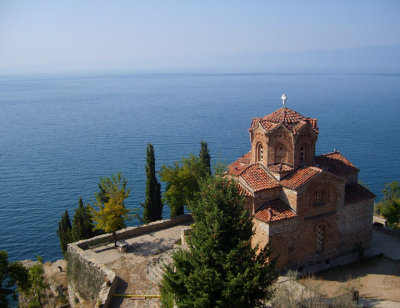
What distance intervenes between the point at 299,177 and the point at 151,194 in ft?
48.0

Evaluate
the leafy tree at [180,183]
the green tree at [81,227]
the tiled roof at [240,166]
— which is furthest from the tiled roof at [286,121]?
the green tree at [81,227]

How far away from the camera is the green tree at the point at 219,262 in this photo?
47.8 feet

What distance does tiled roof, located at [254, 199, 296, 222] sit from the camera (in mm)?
21328

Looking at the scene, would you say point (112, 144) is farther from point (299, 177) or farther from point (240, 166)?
point (299, 177)

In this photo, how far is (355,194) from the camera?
2473 centimetres

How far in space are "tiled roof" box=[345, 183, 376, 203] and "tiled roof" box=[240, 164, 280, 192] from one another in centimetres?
559

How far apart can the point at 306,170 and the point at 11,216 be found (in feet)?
134

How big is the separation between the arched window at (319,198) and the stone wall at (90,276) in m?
13.4

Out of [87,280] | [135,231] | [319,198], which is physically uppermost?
[319,198]

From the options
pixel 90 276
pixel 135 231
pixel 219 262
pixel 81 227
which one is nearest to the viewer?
pixel 219 262

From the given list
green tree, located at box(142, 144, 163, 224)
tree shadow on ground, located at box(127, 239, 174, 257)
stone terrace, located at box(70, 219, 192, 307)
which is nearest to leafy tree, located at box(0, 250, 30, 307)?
stone terrace, located at box(70, 219, 192, 307)

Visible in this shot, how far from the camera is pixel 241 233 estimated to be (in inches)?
604

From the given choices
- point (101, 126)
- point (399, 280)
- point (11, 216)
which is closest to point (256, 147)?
point (399, 280)

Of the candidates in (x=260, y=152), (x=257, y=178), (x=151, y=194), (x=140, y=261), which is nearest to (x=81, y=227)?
(x=151, y=194)
